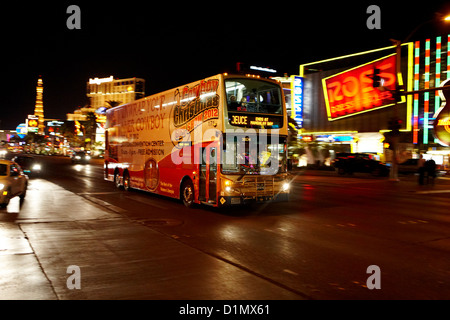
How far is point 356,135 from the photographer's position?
42.8 metres

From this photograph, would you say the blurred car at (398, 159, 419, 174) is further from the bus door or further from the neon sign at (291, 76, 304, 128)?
the bus door

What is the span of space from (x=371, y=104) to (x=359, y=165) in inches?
448

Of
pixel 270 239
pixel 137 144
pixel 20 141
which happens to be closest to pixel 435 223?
pixel 270 239

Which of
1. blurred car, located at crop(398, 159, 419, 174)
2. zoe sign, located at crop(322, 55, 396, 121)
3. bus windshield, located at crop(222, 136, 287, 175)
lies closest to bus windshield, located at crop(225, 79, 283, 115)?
bus windshield, located at crop(222, 136, 287, 175)

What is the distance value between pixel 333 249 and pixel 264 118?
5337mm

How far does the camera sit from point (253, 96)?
39.5ft

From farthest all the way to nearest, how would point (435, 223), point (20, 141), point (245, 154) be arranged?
point (20, 141)
point (245, 154)
point (435, 223)

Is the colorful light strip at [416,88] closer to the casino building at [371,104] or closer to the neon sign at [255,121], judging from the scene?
the casino building at [371,104]

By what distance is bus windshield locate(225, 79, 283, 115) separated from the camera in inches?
458

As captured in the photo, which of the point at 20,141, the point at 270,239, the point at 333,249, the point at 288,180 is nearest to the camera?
the point at 333,249

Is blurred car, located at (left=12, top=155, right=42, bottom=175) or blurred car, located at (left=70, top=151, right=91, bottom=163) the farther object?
blurred car, located at (left=70, top=151, right=91, bottom=163)

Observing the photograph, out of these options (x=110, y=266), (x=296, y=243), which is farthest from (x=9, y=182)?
(x=296, y=243)

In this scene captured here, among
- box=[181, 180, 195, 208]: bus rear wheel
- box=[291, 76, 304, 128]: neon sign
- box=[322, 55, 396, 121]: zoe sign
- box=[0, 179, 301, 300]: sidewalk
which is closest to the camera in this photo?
box=[0, 179, 301, 300]: sidewalk
